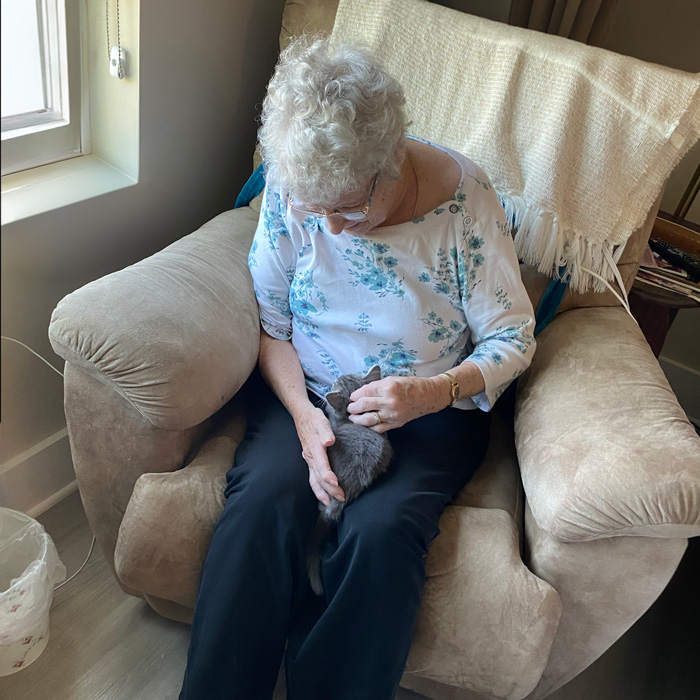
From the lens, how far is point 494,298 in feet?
4.13

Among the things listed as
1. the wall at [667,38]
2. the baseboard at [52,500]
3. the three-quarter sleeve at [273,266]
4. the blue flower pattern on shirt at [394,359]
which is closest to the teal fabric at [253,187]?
the three-quarter sleeve at [273,266]

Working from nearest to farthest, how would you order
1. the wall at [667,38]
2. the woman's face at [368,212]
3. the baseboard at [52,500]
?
the woman's face at [368,212], the baseboard at [52,500], the wall at [667,38]

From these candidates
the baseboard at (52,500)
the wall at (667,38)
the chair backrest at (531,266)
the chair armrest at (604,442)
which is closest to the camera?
the chair armrest at (604,442)

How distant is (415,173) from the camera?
1252mm

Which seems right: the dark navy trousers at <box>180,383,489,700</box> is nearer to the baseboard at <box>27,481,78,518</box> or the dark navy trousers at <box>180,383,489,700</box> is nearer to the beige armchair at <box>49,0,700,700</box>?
the beige armchair at <box>49,0,700,700</box>

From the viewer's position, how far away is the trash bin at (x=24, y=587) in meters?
1.22

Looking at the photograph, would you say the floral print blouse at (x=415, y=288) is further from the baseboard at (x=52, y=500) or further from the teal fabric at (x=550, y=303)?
the baseboard at (x=52, y=500)

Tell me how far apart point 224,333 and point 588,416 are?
2.16 ft

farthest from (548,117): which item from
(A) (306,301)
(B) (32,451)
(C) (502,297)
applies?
(B) (32,451)

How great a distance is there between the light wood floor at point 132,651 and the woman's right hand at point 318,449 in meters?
0.49

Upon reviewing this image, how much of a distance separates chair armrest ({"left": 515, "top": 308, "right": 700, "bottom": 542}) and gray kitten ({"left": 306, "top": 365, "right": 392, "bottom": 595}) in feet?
0.88

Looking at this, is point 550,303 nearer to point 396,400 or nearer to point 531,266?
point 531,266

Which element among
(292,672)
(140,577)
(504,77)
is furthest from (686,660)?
(504,77)

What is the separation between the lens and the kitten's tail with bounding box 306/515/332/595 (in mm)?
1154
